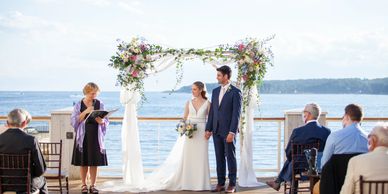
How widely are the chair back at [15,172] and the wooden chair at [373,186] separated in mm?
2680

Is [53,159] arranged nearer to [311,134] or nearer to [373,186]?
[311,134]

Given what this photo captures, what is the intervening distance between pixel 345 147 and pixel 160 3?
35.0 m

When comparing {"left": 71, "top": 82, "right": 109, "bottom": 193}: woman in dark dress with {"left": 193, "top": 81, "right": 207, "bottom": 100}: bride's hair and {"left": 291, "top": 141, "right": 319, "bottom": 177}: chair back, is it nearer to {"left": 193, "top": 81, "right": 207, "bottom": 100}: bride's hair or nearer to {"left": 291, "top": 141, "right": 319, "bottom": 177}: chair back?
{"left": 193, "top": 81, "right": 207, "bottom": 100}: bride's hair

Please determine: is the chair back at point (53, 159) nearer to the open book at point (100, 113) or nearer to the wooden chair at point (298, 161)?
the open book at point (100, 113)

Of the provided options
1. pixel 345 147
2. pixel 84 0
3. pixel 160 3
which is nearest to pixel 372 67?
pixel 160 3

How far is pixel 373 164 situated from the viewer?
3.88 m

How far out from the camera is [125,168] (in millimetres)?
Answer: 7703

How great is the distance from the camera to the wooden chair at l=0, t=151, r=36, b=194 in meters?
5.19

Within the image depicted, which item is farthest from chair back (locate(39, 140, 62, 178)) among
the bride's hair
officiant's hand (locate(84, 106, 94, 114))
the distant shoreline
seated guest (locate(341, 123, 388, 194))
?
the distant shoreline

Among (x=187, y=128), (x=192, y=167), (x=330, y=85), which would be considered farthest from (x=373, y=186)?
(x=330, y=85)

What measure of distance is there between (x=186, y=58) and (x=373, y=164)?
4.15 meters

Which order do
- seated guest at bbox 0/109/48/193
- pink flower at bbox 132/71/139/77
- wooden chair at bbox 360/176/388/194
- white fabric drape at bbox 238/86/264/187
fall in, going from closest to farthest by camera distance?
wooden chair at bbox 360/176/388/194 < seated guest at bbox 0/109/48/193 < pink flower at bbox 132/71/139/77 < white fabric drape at bbox 238/86/264/187

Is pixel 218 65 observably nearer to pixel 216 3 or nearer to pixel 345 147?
pixel 345 147

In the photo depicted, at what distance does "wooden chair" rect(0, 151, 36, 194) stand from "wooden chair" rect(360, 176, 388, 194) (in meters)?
2.68
